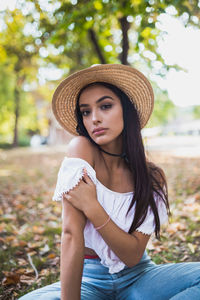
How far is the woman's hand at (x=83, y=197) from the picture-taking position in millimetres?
1675

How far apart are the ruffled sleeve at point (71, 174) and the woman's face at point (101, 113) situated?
236 millimetres

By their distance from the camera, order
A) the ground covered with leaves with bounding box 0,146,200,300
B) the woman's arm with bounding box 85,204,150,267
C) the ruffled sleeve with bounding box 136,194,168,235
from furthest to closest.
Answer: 1. the ground covered with leaves with bounding box 0,146,200,300
2. the ruffled sleeve with bounding box 136,194,168,235
3. the woman's arm with bounding box 85,204,150,267

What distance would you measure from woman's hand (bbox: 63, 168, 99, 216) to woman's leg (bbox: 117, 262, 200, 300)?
2.17ft

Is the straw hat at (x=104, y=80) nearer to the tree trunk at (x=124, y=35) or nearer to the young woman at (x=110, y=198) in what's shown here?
the young woman at (x=110, y=198)

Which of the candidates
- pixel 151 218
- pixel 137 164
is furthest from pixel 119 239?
pixel 137 164

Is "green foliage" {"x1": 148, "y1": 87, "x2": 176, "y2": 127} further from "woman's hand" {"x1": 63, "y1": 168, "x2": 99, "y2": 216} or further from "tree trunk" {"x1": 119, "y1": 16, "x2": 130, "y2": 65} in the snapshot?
"tree trunk" {"x1": 119, "y1": 16, "x2": 130, "y2": 65}

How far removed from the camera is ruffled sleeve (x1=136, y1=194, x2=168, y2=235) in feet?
6.23

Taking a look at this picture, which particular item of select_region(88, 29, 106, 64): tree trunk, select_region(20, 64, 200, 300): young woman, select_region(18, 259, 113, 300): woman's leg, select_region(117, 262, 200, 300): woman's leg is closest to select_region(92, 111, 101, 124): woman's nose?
select_region(20, 64, 200, 300): young woman

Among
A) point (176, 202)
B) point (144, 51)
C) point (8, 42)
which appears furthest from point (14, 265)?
point (8, 42)

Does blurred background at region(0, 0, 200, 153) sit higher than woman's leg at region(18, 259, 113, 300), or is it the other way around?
blurred background at region(0, 0, 200, 153)

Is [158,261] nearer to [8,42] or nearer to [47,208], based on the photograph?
[47,208]

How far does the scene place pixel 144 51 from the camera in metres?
4.97

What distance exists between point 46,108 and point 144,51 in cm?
3261

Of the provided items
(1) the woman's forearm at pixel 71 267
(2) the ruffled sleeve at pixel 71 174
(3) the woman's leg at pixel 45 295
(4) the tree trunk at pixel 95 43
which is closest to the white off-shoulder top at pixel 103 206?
(2) the ruffled sleeve at pixel 71 174
